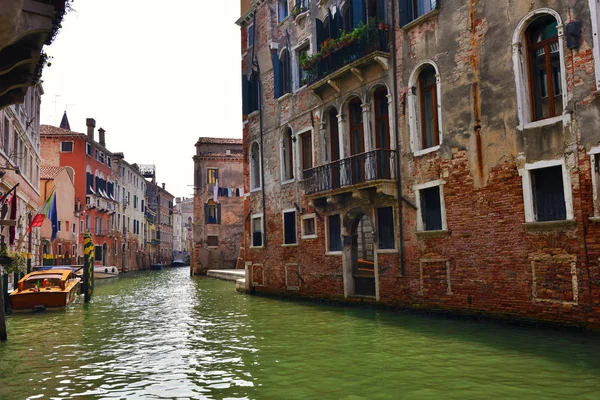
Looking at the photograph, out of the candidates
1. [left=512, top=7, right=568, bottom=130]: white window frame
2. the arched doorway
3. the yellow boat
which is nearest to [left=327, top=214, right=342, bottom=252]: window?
the arched doorway

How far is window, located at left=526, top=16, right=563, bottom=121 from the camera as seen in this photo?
33.2 feet

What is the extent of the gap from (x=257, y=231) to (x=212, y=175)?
24.4 metres

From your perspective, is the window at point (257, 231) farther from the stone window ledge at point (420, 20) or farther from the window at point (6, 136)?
the stone window ledge at point (420, 20)

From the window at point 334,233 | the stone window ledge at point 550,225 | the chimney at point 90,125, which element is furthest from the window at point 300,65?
the chimney at point 90,125

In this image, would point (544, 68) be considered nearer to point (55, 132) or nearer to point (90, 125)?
point (55, 132)

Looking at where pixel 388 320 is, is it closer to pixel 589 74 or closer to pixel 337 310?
pixel 337 310

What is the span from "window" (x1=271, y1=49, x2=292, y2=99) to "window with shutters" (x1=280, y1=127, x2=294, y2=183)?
4.42 feet

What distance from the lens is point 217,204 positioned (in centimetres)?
4259

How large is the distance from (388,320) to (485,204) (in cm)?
312

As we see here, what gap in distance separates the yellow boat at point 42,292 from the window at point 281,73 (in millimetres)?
8780

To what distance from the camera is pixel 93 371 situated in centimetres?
786

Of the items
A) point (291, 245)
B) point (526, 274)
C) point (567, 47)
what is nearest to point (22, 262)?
point (291, 245)

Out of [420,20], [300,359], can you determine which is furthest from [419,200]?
[300,359]

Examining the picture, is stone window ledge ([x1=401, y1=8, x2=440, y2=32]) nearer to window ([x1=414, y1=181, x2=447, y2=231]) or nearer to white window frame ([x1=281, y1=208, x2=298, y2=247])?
window ([x1=414, y1=181, x2=447, y2=231])
